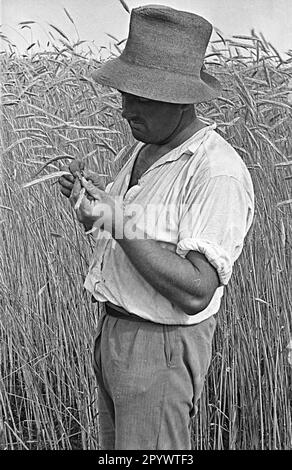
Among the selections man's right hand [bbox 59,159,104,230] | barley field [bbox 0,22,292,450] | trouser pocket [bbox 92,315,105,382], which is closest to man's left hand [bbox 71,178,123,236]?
man's right hand [bbox 59,159,104,230]

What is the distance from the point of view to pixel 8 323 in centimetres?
175

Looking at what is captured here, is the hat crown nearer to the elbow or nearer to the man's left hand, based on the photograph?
the man's left hand

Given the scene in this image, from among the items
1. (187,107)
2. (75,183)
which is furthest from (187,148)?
(75,183)

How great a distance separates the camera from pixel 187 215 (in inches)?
37.8

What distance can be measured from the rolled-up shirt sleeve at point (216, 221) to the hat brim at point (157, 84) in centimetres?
12

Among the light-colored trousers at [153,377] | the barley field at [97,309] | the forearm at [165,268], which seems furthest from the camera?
the barley field at [97,309]

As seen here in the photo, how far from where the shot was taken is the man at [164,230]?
926 millimetres

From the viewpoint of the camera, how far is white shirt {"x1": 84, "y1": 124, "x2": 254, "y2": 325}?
93cm

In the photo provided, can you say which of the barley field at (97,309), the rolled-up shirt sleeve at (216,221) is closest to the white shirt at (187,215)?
the rolled-up shirt sleeve at (216,221)

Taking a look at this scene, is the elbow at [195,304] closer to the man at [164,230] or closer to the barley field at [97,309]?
the man at [164,230]

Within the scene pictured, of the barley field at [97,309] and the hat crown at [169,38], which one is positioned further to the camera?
the barley field at [97,309]

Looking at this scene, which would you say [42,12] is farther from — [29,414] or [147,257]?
[147,257]

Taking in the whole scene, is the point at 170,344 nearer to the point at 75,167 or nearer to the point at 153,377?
the point at 153,377
